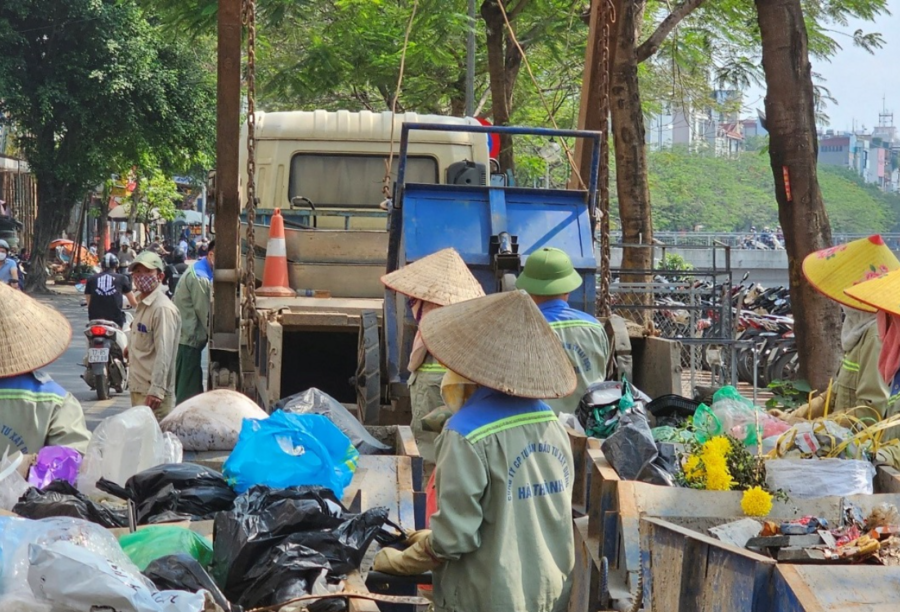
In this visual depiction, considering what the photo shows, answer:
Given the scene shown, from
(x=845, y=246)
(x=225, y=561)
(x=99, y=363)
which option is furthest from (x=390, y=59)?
(x=225, y=561)

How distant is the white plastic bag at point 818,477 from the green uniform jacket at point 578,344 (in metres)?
1.59

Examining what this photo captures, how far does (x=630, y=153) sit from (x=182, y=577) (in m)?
12.8

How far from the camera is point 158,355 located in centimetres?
879

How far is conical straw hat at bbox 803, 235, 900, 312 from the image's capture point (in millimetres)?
6441

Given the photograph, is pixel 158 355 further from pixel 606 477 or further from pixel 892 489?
pixel 892 489

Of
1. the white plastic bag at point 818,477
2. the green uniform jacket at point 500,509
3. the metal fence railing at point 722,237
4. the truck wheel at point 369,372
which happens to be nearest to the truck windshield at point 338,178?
the truck wheel at point 369,372

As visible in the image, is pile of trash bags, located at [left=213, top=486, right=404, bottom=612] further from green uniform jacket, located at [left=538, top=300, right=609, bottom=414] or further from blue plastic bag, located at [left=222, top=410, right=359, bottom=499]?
green uniform jacket, located at [left=538, top=300, right=609, bottom=414]

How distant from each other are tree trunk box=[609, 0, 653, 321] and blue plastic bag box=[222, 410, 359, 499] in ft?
34.9

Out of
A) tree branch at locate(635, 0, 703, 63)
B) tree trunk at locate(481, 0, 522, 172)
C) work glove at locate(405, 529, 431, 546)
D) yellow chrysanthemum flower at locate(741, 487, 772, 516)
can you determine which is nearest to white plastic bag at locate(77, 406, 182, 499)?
work glove at locate(405, 529, 431, 546)

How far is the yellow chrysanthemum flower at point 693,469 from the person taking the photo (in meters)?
4.65

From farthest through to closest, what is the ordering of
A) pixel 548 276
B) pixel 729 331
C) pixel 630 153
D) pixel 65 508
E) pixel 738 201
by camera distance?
pixel 738 201
pixel 630 153
pixel 729 331
pixel 548 276
pixel 65 508

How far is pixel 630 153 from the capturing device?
15562mm

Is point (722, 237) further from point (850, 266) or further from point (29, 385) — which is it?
point (29, 385)

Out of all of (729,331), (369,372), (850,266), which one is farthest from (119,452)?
(729,331)
